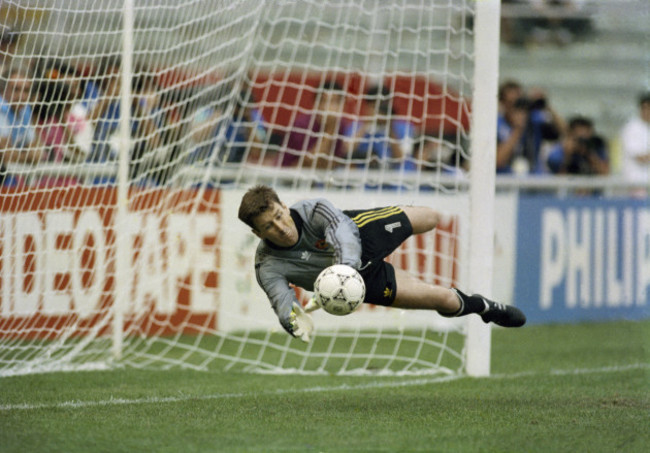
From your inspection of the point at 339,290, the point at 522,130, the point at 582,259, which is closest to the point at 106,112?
the point at 339,290

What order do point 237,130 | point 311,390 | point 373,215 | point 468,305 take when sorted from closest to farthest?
point 373,215 < point 468,305 < point 311,390 < point 237,130

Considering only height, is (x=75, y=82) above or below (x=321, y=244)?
above

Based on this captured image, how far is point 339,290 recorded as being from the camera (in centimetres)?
583

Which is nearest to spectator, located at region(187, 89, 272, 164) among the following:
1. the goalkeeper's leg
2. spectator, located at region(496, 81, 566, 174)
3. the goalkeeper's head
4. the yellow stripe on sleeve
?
the yellow stripe on sleeve

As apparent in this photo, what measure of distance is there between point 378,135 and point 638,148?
160 inches

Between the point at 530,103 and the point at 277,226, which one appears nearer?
the point at 277,226

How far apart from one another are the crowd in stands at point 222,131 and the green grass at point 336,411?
1.88 metres

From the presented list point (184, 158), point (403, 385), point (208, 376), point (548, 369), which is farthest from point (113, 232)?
point (548, 369)

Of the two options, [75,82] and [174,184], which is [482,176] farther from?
[75,82]

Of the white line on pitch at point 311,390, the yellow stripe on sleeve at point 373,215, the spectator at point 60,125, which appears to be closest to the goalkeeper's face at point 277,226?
the yellow stripe on sleeve at point 373,215

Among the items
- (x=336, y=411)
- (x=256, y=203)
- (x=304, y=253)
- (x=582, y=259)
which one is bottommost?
(x=336, y=411)

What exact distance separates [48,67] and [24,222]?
1.43m

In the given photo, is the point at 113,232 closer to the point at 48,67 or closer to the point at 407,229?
the point at 48,67

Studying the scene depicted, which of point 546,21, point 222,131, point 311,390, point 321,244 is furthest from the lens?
point 546,21
